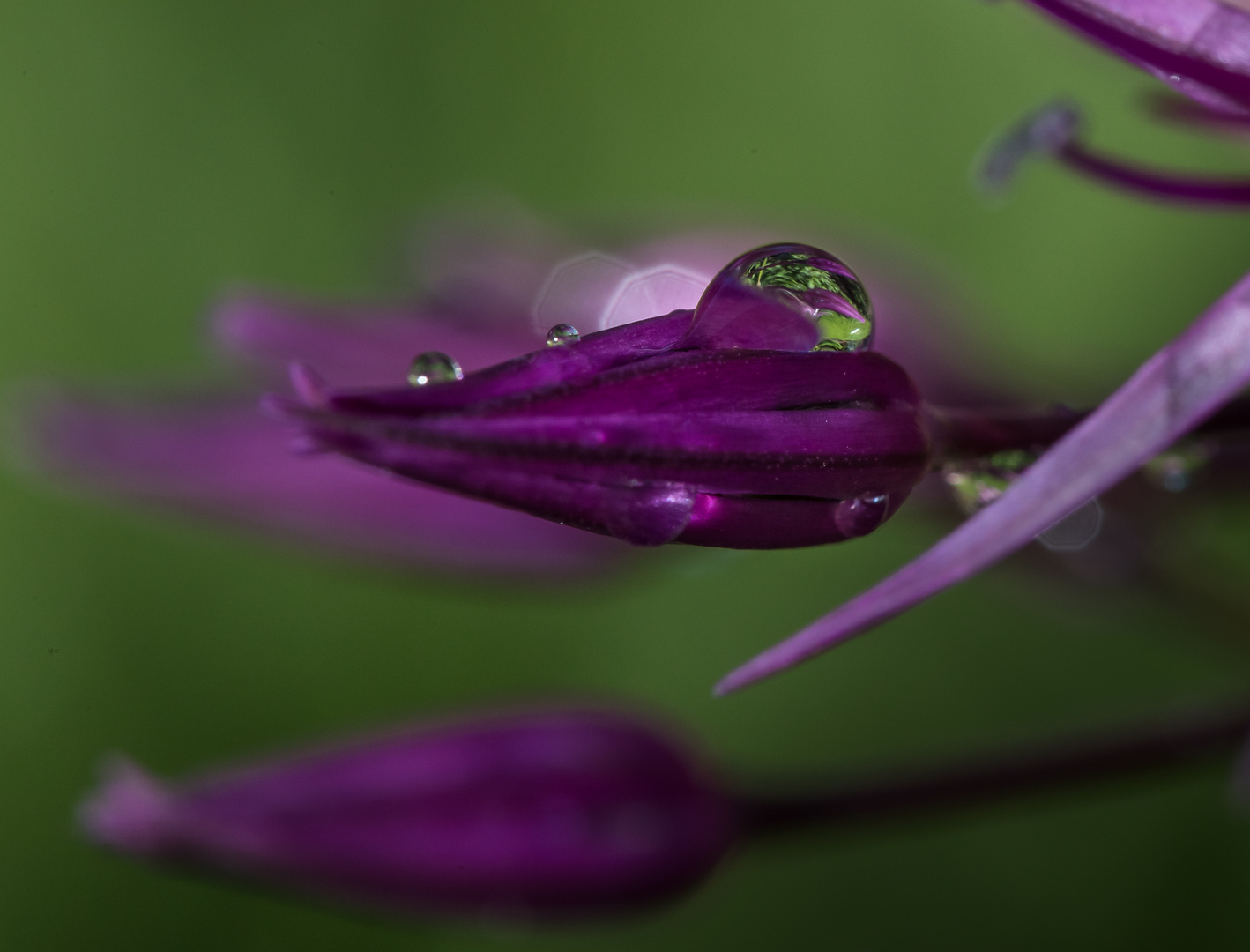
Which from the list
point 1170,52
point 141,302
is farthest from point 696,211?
point 141,302

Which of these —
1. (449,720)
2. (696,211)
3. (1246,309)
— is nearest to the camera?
(1246,309)

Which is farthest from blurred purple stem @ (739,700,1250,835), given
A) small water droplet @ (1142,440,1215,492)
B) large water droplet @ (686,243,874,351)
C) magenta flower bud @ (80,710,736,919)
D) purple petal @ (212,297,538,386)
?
large water droplet @ (686,243,874,351)

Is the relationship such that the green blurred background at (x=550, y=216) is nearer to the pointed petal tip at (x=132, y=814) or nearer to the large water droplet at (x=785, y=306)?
the pointed petal tip at (x=132, y=814)

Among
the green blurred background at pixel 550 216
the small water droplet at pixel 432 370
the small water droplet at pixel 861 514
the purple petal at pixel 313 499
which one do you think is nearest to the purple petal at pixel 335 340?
the purple petal at pixel 313 499

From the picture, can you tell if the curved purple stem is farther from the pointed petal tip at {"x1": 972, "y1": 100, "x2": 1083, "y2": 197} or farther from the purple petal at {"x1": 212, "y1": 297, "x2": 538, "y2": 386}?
the purple petal at {"x1": 212, "y1": 297, "x2": 538, "y2": 386}

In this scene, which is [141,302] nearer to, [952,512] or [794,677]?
[794,677]

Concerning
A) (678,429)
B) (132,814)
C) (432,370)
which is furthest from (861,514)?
(132,814)

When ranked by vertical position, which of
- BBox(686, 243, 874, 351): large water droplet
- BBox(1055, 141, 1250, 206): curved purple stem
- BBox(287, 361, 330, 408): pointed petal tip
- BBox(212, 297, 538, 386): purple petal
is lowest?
BBox(287, 361, 330, 408): pointed petal tip
